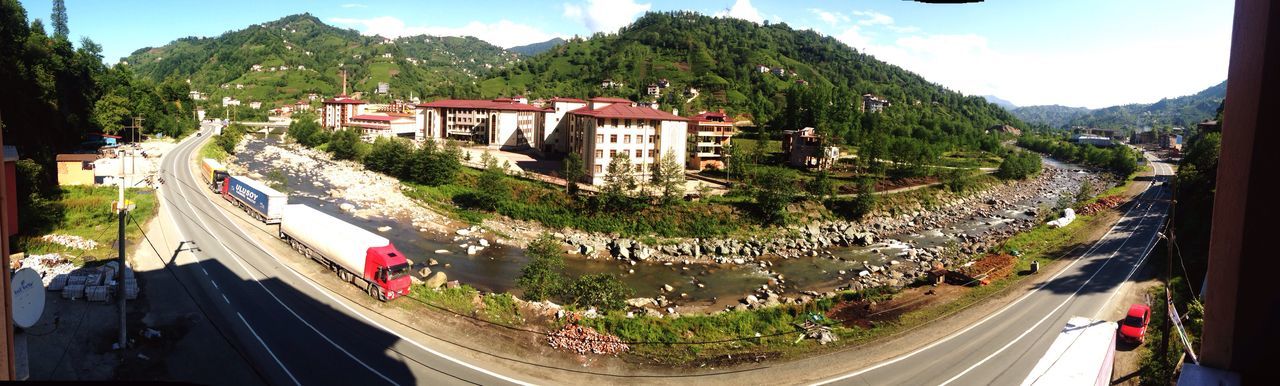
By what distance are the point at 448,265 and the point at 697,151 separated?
888 inches

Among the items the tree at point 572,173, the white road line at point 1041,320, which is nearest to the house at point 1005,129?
the white road line at point 1041,320

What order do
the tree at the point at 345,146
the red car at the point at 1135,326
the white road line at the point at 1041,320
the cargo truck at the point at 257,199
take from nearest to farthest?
the white road line at the point at 1041,320
the red car at the point at 1135,326
the cargo truck at the point at 257,199
the tree at the point at 345,146

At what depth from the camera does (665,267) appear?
22.5 metres

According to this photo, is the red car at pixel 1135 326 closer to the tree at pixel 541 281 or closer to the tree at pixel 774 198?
the tree at pixel 541 281

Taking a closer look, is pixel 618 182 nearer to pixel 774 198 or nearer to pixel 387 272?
pixel 774 198

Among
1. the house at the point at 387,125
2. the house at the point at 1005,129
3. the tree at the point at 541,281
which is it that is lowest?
the tree at the point at 541,281

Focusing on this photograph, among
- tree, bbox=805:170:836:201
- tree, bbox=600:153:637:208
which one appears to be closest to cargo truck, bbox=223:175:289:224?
tree, bbox=600:153:637:208

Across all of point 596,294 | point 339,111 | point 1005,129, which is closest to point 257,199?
point 596,294

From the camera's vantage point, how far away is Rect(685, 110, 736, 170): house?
3950 cm

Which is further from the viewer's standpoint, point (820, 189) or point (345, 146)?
point (345, 146)

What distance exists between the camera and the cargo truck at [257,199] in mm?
20781

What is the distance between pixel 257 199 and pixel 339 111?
48.4m

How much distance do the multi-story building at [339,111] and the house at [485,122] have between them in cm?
1710

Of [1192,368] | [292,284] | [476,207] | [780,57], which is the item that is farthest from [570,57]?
[1192,368]
